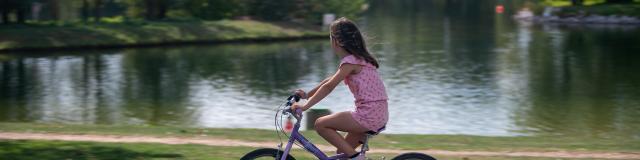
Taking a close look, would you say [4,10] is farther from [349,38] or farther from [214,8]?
[349,38]

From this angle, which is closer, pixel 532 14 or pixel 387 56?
pixel 387 56

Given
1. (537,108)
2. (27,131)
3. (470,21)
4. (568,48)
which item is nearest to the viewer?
(27,131)

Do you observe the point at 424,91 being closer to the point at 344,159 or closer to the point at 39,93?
the point at 39,93

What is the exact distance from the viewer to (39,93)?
29969mm

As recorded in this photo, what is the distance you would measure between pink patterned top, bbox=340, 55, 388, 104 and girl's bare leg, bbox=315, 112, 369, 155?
0.59ft

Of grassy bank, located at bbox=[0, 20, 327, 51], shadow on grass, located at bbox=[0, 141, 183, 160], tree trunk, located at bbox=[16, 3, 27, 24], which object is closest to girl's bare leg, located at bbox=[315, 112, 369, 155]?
shadow on grass, located at bbox=[0, 141, 183, 160]

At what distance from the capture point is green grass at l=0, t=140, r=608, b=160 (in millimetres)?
12602

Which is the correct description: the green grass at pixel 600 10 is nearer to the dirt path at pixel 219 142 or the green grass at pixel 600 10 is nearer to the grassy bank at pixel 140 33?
the grassy bank at pixel 140 33

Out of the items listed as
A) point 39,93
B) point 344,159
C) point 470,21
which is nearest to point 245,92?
point 39,93

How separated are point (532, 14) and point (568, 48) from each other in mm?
26744

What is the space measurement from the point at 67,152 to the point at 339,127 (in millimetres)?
5500

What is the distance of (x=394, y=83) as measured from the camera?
31734mm

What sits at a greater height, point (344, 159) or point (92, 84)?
point (344, 159)

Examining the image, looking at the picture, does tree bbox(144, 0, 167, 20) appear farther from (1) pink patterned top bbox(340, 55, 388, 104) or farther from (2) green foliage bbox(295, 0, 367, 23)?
(1) pink patterned top bbox(340, 55, 388, 104)
